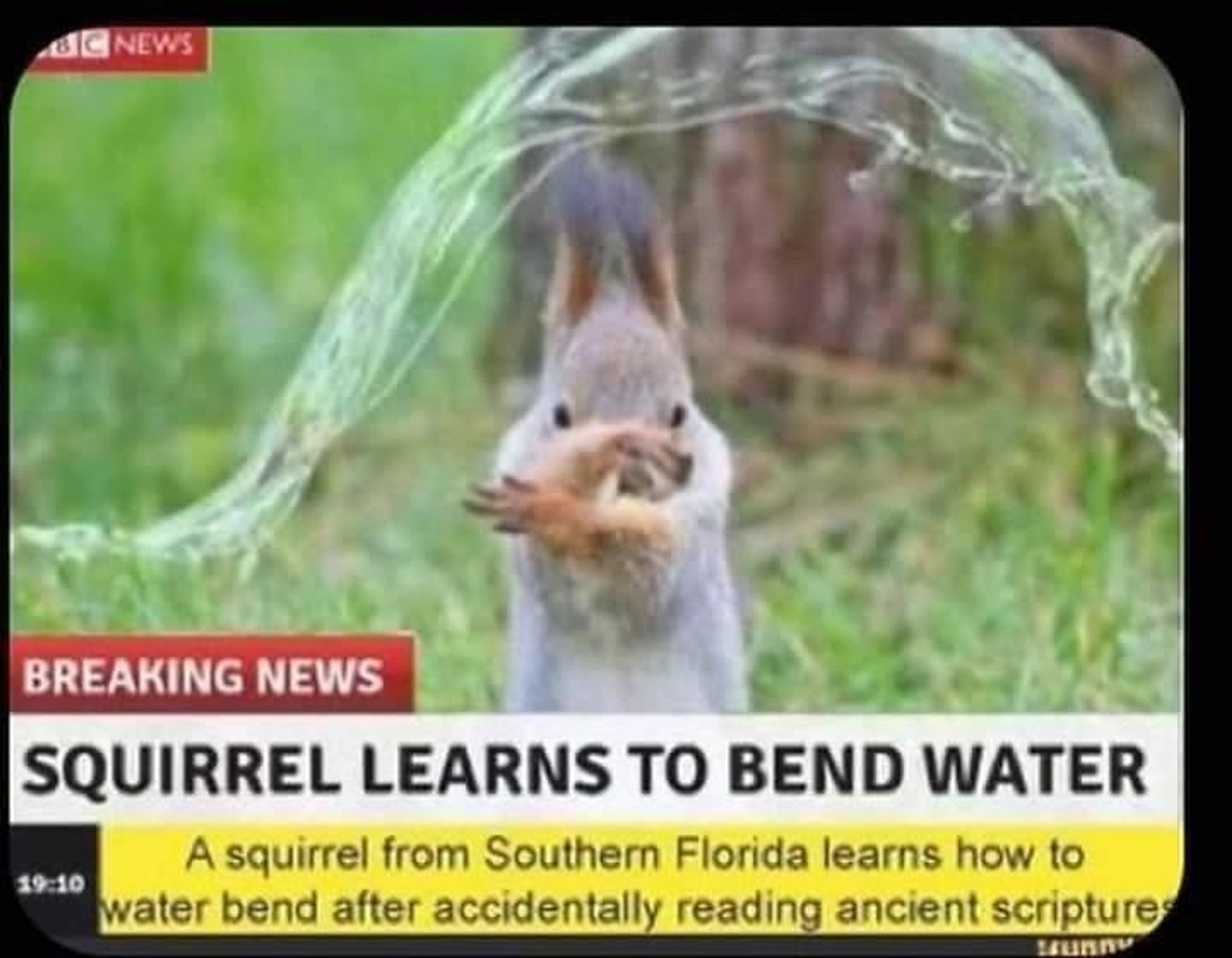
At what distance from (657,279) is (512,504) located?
0.17 m

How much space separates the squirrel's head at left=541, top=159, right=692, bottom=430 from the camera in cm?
468

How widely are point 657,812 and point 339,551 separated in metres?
0.30

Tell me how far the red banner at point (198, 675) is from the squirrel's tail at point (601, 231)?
0.27 m

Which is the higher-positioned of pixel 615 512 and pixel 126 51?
pixel 126 51

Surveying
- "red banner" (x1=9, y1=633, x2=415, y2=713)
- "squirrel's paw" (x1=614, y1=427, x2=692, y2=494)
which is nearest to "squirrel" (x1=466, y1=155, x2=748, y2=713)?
"squirrel's paw" (x1=614, y1=427, x2=692, y2=494)

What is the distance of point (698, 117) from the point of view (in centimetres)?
481

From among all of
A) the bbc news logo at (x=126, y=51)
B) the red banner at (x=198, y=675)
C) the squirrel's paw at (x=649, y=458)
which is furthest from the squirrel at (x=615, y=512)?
the bbc news logo at (x=126, y=51)

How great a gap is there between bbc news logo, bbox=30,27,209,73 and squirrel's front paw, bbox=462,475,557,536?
1.09 feet

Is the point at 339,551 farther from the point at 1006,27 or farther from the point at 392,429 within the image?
the point at 1006,27
